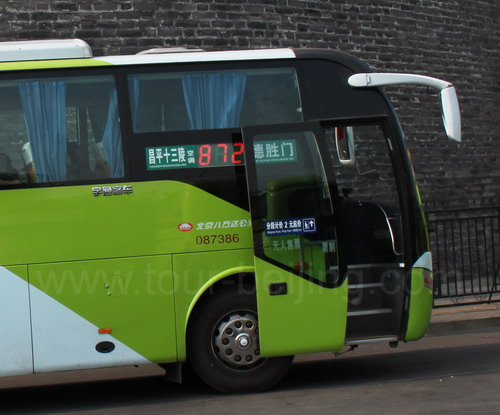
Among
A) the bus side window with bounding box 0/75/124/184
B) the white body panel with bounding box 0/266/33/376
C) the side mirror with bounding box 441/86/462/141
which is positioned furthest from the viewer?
the side mirror with bounding box 441/86/462/141

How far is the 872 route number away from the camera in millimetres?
7977

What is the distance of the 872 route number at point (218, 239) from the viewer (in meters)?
7.98

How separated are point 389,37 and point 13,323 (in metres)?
10.9

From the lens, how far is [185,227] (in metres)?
7.94

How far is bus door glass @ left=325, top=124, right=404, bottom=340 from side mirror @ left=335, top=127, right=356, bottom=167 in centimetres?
44

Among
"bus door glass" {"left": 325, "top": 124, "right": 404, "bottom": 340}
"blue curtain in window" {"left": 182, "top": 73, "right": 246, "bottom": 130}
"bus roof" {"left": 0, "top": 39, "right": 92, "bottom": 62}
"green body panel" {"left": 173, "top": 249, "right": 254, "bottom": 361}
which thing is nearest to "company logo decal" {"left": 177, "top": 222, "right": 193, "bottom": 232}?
"green body panel" {"left": 173, "top": 249, "right": 254, "bottom": 361}

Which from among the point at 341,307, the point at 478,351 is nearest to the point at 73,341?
the point at 341,307

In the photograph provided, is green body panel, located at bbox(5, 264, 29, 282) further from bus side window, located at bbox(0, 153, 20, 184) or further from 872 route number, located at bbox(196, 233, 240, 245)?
872 route number, located at bbox(196, 233, 240, 245)

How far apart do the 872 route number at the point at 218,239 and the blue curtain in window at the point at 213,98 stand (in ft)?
3.18

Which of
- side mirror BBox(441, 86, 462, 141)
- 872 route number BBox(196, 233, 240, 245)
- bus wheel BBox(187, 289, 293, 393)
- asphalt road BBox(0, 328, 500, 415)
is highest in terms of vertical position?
side mirror BBox(441, 86, 462, 141)

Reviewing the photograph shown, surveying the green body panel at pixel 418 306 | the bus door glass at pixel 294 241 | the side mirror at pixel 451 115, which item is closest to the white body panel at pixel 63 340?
the bus door glass at pixel 294 241

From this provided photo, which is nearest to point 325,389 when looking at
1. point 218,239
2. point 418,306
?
point 418,306

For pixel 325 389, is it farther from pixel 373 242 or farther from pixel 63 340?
pixel 63 340

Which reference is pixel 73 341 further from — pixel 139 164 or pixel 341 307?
pixel 341 307
